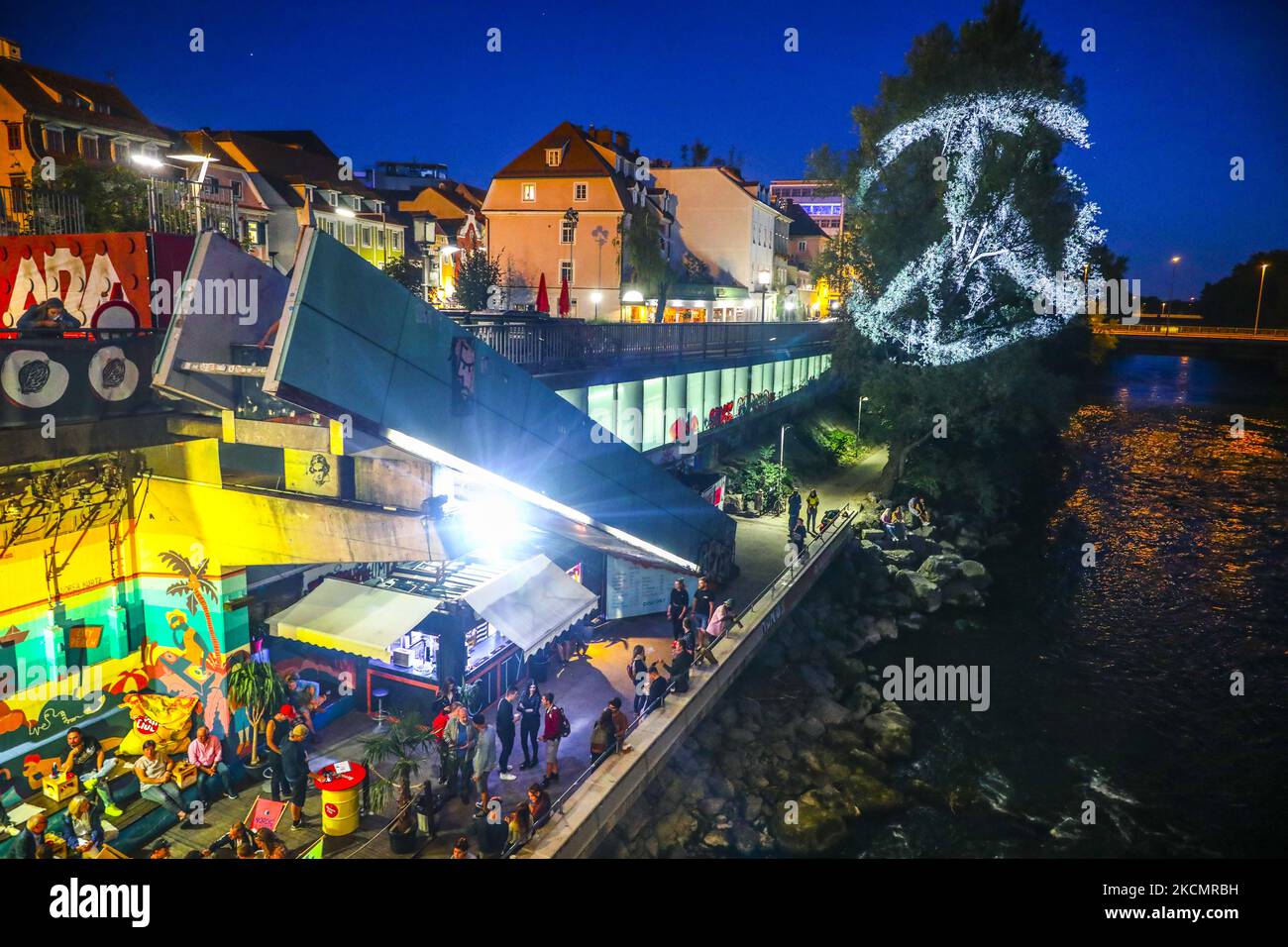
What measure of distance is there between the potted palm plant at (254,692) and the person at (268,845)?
7.92ft

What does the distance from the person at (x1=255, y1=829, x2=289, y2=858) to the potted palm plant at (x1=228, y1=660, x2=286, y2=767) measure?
7.92 feet

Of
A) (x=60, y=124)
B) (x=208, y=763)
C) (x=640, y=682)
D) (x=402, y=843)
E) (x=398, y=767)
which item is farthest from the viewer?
(x=60, y=124)

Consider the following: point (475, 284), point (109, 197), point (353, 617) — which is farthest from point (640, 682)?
point (475, 284)

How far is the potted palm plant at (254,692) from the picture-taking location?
10406 millimetres

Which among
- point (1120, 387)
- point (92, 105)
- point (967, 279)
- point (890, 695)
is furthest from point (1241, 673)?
point (1120, 387)

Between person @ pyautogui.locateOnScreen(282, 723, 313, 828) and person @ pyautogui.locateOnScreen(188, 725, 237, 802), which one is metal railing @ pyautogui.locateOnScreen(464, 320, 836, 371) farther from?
person @ pyautogui.locateOnScreen(188, 725, 237, 802)

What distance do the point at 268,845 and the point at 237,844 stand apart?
0.31 m

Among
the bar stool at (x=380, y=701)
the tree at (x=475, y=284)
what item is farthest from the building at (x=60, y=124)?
the bar stool at (x=380, y=701)

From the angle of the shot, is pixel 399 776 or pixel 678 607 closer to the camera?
pixel 399 776

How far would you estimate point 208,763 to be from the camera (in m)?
9.95

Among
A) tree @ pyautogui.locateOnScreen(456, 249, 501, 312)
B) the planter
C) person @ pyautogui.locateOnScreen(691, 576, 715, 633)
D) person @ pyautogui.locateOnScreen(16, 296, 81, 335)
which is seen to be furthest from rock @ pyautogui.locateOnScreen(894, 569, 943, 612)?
person @ pyautogui.locateOnScreen(16, 296, 81, 335)

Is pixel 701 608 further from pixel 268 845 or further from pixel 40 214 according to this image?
pixel 40 214

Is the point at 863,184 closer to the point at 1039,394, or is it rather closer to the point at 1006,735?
the point at 1039,394

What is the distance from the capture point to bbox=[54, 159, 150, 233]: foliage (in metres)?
22.5
